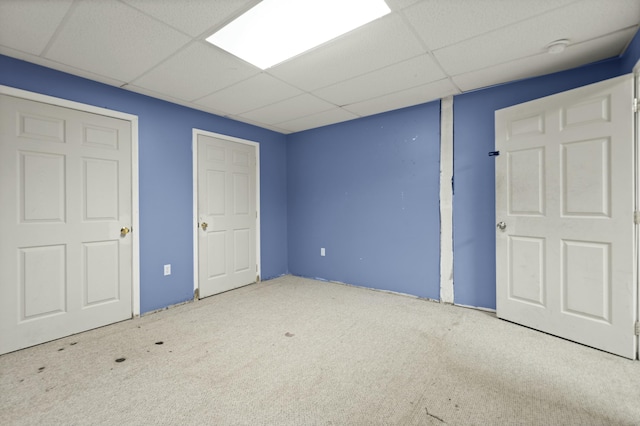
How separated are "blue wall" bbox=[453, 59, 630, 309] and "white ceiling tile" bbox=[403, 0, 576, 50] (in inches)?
47.1

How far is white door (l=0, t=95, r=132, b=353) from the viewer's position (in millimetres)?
2363

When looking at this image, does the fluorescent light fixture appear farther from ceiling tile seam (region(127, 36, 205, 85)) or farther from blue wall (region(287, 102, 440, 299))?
blue wall (region(287, 102, 440, 299))

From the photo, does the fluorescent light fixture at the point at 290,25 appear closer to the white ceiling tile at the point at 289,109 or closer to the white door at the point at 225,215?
the white ceiling tile at the point at 289,109

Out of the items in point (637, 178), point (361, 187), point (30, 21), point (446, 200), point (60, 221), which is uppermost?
point (30, 21)

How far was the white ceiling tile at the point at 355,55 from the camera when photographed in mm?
2045

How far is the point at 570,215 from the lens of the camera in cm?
241

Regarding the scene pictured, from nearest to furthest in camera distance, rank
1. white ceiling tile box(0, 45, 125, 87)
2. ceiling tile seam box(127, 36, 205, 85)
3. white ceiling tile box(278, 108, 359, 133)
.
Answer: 1. ceiling tile seam box(127, 36, 205, 85)
2. white ceiling tile box(0, 45, 125, 87)
3. white ceiling tile box(278, 108, 359, 133)

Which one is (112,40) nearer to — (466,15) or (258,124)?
(258,124)

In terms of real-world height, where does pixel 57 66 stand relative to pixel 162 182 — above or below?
above

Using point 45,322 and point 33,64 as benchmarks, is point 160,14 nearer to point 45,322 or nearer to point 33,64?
point 33,64

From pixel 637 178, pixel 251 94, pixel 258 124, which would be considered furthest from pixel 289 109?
pixel 637 178

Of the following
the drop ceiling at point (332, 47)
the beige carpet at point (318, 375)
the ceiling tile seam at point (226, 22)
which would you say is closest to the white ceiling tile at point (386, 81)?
the drop ceiling at point (332, 47)

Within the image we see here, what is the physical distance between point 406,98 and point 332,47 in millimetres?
1410

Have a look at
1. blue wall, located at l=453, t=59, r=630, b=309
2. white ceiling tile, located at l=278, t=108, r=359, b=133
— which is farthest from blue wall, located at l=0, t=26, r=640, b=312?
white ceiling tile, located at l=278, t=108, r=359, b=133
